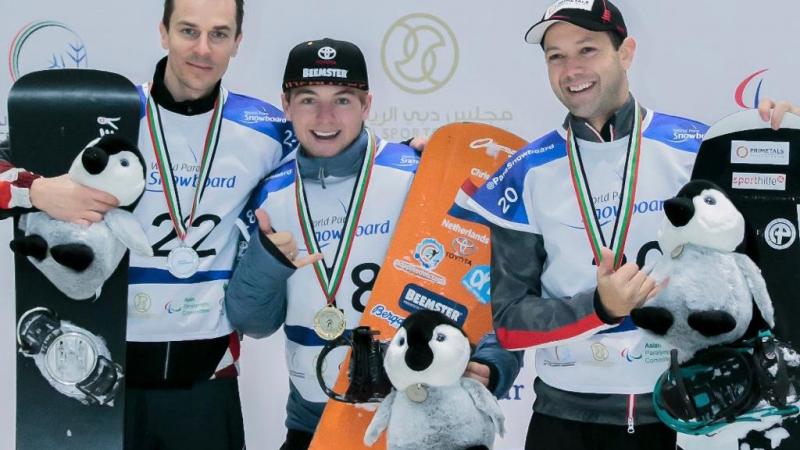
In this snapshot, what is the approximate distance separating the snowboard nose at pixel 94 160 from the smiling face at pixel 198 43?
1.33ft

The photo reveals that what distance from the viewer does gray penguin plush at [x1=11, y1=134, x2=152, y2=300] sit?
7.73 ft

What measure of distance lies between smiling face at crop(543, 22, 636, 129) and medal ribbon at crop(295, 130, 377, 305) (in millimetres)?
588

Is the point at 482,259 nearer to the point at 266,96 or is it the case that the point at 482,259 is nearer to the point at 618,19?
the point at 618,19

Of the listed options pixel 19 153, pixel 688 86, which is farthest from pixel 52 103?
pixel 688 86

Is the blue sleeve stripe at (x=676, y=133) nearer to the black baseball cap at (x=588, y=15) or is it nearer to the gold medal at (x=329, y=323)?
the black baseball cap at (x=588, y=15)

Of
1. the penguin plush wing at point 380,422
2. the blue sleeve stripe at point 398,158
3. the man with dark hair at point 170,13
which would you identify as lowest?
the penguin plush wing at point 380,422

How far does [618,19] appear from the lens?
242 cm

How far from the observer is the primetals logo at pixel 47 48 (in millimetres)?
3482

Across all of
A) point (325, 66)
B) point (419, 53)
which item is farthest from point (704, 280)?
point (419, 53)

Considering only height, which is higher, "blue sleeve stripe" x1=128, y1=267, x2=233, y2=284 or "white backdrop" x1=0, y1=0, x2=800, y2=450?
"white backdrop" x1=0, y1=0, x2=800, y2=450

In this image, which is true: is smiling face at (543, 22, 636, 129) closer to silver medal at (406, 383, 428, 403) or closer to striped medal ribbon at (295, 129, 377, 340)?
striped medal ribbon at (295, 129, 377, 340)

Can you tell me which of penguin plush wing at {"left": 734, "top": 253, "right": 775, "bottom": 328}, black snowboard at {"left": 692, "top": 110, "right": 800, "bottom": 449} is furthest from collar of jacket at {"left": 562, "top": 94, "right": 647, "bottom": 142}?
penguin plush wing at {"left": 734, "top": 253, "right": 775, "bottom": 328}

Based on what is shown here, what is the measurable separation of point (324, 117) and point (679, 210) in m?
1.01

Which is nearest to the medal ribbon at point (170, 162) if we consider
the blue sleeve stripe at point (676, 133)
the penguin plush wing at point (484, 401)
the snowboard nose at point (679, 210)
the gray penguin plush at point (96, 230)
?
the gray penguin plush at point (96, 230)
